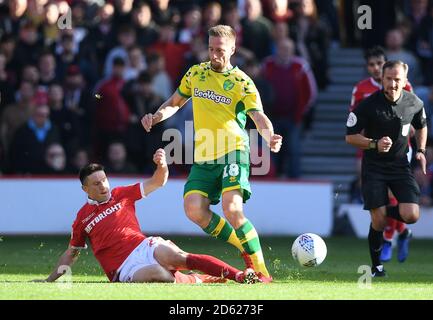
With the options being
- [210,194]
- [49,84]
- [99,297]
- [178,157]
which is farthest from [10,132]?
[99,297]

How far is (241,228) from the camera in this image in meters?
10.9

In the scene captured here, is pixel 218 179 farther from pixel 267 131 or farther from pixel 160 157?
pixel 267 131

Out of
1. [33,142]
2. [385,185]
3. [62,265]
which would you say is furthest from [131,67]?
[62,265]

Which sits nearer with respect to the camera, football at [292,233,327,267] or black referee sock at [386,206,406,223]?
football at [292,233,327,267]

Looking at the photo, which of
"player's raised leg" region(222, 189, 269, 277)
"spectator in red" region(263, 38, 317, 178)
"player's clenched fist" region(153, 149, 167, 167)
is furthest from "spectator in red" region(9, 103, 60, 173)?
"player's raised leg" region(222, 189, 269, 277)

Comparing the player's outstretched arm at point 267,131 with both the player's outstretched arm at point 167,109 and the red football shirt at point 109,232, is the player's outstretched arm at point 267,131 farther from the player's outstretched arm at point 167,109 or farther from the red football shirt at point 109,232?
the red football shirt at point 109,232

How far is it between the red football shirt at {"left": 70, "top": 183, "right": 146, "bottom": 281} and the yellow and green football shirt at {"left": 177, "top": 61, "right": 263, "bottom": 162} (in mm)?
792

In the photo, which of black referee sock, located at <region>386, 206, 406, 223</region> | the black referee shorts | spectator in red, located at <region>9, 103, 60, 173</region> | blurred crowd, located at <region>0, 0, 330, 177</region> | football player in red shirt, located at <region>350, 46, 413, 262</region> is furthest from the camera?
blurred crowd, located at <region>0, 0, 330, 177</region>

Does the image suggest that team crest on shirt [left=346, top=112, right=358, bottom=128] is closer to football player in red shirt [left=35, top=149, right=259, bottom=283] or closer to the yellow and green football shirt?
the yellow and green football shirt

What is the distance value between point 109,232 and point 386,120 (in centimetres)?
310

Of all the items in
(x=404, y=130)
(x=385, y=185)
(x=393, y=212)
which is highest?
(x=404, y=130)

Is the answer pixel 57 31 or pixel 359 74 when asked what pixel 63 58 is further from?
pixel 359 74

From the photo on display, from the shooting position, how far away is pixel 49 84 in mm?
18516

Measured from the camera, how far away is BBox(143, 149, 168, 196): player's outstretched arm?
1100 centimetres
